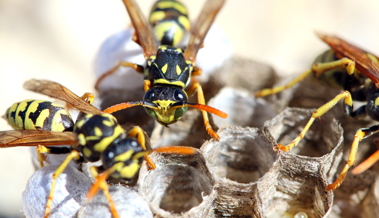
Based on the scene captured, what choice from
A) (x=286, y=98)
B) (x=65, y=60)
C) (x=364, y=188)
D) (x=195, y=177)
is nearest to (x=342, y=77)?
(x=286, y=98)

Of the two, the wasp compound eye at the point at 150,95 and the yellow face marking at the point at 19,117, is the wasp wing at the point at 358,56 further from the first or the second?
the yellow face marking at the point at 19,117

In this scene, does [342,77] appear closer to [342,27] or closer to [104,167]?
[104,167]

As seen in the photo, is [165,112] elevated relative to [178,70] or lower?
lower

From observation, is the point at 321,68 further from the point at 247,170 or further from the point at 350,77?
the point at 247,170

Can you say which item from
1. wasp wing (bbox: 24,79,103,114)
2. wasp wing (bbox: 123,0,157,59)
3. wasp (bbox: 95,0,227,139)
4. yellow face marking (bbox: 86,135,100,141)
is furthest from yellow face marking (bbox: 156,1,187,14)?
yellow face marking (bbox: 86,135,100,141)

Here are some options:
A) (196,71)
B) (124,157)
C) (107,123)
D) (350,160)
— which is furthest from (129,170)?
(350,160)

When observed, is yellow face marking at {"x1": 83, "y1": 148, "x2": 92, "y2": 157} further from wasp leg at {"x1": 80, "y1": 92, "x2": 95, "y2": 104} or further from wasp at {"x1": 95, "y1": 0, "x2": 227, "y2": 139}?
wasp leg at {"x1": 80, "y1": 92, "x2": 95, "y2": 104}
